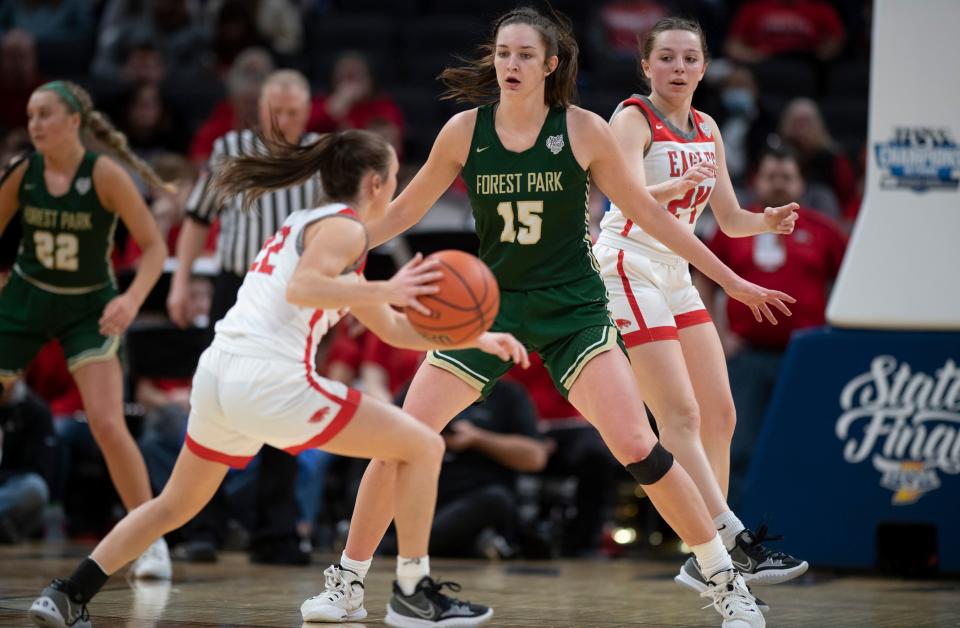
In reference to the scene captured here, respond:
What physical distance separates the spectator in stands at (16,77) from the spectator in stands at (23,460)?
448cm

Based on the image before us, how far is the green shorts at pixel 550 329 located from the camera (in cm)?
493

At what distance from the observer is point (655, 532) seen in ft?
29.9

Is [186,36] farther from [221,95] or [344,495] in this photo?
[344,495]

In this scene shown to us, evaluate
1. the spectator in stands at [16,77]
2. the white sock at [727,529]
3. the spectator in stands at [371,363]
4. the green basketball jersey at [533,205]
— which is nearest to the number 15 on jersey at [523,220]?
the green basketball jersey at [533,205]

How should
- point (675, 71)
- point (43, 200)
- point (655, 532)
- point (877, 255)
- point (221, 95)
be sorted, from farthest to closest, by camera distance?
1. point (221, 95)
2. point (655, 532)
3. point (877, 255)
4. point (43, 200)
5. point (675, 71)

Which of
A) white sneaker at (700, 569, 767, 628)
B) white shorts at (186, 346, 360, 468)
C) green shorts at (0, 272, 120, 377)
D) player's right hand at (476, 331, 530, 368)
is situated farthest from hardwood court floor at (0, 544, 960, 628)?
player's right hand at (476, 331, 530, 368)

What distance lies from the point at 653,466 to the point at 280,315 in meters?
1.35

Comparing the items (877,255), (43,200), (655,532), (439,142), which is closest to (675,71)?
(439,142)

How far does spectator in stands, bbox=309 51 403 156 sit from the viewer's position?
11.4 metres

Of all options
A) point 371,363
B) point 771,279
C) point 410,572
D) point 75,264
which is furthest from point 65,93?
point 771,279

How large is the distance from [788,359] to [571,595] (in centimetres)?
202

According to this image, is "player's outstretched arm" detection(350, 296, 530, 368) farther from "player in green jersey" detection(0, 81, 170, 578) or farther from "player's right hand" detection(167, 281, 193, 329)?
"player's right hand" detection(167, 281, 193, 329)

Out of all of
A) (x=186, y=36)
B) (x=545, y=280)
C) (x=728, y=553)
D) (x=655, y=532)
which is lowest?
(x=655, y=532)

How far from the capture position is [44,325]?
6684mm
